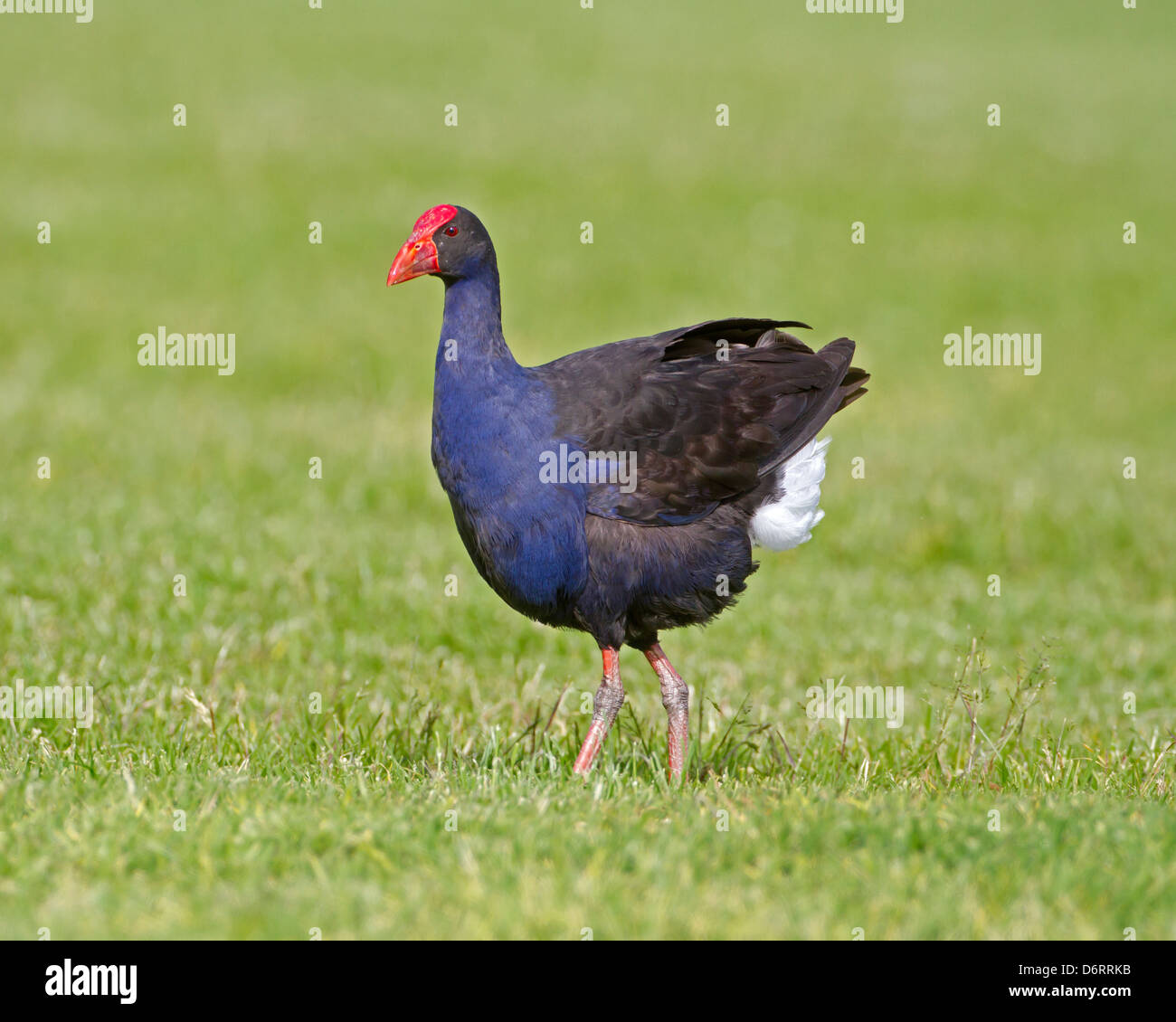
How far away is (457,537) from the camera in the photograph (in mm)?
9961

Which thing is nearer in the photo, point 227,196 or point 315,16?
point 227,196

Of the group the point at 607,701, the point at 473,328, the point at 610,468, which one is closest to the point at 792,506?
the point at 610,468

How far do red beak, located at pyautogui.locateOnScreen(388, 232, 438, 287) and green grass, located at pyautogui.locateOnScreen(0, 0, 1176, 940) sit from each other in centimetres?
185

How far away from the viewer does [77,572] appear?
26.5ft

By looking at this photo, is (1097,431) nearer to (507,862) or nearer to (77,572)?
(77,572)

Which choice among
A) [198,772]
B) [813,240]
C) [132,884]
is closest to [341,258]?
[813,240]

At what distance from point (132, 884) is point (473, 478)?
79.9 inches

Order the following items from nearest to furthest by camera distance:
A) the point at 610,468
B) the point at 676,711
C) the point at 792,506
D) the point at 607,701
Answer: the point at 610,468 → the point at 607,701 → the point at 676,711 → the point at 792,506

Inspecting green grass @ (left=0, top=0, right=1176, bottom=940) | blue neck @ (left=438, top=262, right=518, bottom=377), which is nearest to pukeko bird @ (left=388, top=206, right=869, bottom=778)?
blue neck @ (left=438, top=262, right=518, bottom=377)

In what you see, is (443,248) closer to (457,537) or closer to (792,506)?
(792,506)

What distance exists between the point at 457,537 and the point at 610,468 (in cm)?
458

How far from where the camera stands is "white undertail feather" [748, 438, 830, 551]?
5883 millimetres

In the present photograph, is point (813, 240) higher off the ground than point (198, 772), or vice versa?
point (813, 240)

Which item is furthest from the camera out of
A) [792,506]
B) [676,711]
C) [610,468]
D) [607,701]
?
[792,506]
